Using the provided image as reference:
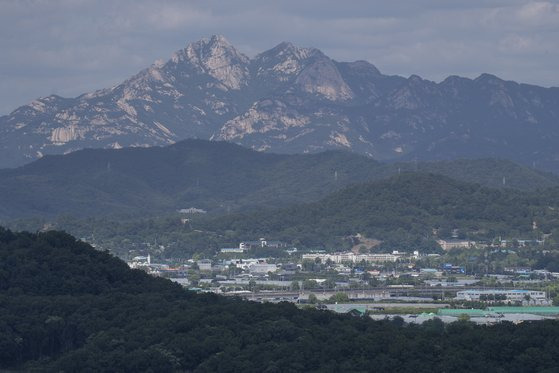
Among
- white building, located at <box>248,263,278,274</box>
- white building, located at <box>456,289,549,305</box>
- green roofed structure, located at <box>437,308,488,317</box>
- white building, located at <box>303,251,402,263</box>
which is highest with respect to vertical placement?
white building, located at <box>303,251,402,263</box>

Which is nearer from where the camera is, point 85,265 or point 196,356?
point 196,356

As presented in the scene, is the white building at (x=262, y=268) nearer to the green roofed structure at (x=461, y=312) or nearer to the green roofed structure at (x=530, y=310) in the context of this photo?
the green roofed structure at (x=530, y=310)

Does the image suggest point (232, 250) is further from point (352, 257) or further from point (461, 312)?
point (461, 312)

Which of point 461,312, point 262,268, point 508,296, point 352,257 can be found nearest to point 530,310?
point 461,312

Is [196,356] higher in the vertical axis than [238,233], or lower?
lower

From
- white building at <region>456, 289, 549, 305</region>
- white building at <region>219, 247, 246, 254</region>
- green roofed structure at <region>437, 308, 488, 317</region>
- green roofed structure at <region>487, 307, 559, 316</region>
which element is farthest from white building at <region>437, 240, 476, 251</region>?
green roofed structure at <region>437, 308, 488, 317</region>

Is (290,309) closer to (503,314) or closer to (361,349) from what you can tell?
(361,349)

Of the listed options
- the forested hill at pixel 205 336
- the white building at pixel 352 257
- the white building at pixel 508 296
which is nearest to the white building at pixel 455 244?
the white building at pixel 352 257

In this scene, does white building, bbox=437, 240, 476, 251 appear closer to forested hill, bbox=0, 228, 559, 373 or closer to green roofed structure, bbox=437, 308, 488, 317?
green roofed structure, bbox=437, 308, 488, 317

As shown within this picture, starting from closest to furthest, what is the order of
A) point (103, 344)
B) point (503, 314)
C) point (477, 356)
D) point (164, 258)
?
point (477, 356) → point (103, 344) → point (503, 314) → point (164, 258)

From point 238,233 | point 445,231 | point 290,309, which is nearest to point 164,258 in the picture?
point 238,233
